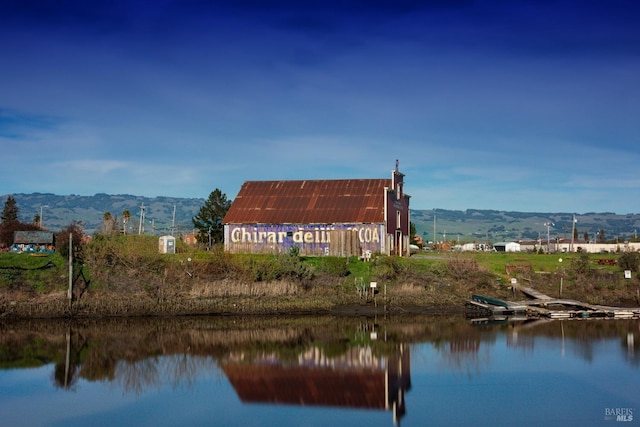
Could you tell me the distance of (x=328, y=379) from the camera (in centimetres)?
2597

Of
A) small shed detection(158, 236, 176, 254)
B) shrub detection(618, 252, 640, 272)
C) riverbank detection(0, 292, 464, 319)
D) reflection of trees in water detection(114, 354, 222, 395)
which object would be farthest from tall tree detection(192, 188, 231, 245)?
reflection of trees in water detection(114, 354, 222, 395)

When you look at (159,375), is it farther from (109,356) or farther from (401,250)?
(401,250)

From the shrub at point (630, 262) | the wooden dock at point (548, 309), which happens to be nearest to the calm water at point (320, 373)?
the wooden dock at point (548, 309)

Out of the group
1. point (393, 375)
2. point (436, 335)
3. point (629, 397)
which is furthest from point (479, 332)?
point (629, 397)

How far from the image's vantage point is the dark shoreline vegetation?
135 feet

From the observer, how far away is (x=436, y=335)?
113ft

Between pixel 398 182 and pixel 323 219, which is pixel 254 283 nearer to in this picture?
pixel 323 219

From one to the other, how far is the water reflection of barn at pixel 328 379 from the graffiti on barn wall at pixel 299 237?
21949 mm

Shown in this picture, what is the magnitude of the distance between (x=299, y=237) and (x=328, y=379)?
2914 cm

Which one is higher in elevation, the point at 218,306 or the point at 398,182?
the point at 398,182

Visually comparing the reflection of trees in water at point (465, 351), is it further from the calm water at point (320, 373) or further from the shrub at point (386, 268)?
the shrub at point (386, 268)

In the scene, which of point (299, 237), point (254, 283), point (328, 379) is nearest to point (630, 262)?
point (299, 237)

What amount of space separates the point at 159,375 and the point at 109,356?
4.38m

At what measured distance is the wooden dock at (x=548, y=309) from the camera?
41.0 metres
